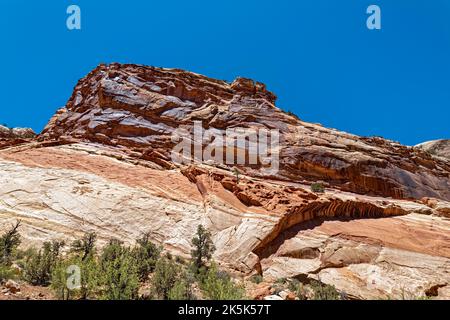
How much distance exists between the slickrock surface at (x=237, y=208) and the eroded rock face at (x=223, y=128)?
0.24m

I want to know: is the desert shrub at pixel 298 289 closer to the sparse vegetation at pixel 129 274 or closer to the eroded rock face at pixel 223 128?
the sparse vegetation at pixel 129 274

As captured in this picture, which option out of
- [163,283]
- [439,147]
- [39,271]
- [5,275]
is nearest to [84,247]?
[39,271]

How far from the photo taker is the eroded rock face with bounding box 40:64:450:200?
36.7 metres

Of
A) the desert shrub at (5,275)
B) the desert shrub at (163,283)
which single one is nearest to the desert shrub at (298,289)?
the desert shrub at (163,283)

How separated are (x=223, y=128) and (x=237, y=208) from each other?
21.0 metres

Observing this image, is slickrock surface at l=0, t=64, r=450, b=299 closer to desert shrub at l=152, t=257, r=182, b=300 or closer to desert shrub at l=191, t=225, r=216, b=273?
desert shrub at l=191, t=225, r=216, b=273

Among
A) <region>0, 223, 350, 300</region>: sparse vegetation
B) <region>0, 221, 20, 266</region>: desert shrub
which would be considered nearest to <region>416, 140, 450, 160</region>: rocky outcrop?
<region>0, 223, 350, 300</region>: sparse vegetation

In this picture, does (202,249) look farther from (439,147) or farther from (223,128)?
(439,147)

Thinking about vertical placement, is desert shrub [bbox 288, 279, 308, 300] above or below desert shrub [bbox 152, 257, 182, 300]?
below

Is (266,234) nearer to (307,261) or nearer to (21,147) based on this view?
(307,261)

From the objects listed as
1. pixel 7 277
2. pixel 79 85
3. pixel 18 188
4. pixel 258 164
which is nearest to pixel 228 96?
pixel 258 164

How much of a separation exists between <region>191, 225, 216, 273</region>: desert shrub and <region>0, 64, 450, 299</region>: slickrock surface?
651 mm

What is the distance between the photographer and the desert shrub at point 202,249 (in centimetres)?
1455

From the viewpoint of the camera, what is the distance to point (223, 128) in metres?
39.5
